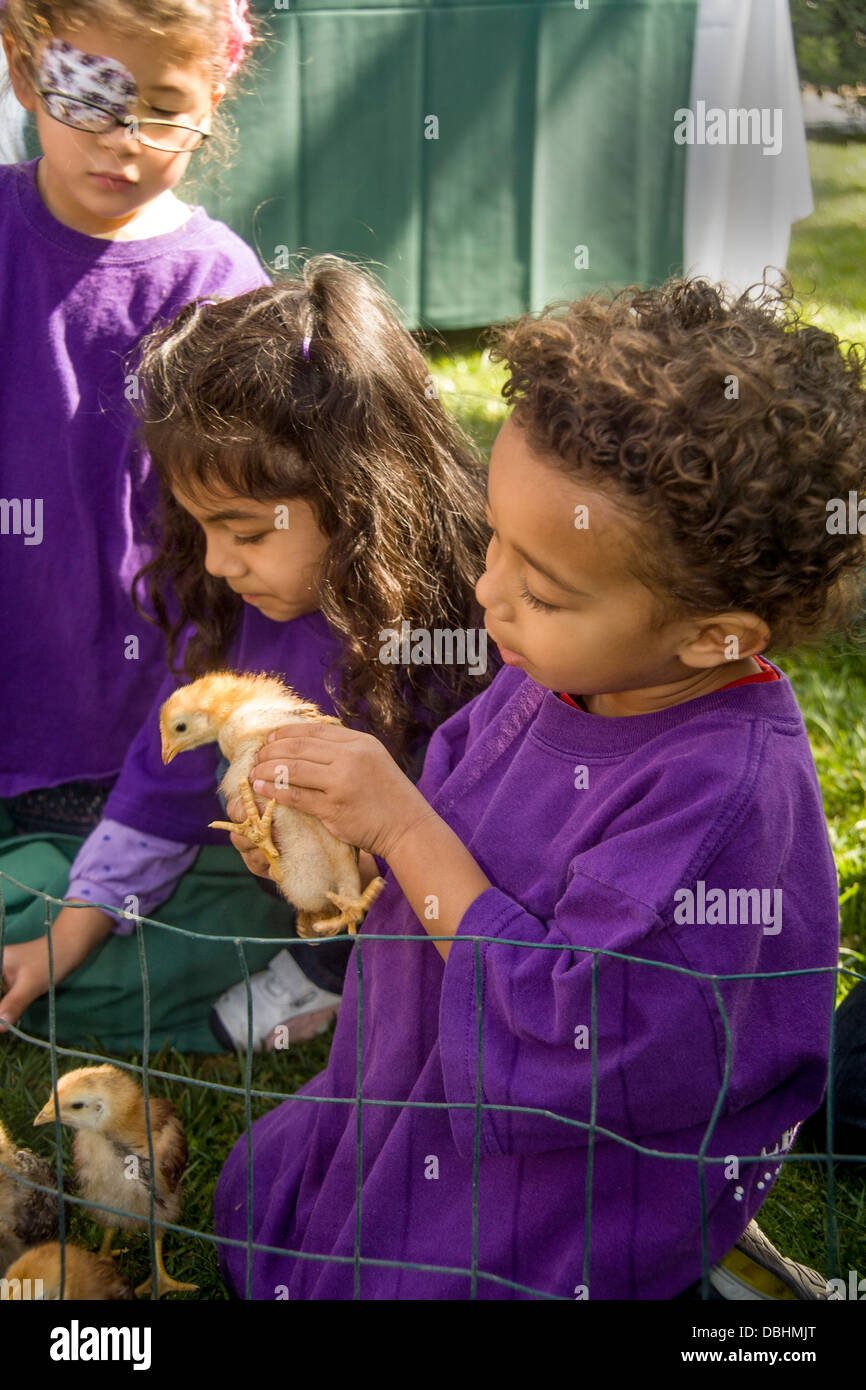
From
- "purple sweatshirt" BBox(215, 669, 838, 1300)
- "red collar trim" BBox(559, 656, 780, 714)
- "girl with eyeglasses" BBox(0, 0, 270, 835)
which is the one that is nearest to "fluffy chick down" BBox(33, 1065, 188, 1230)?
"purple sweatshirt" BBox(215, 669, 838, 1300)

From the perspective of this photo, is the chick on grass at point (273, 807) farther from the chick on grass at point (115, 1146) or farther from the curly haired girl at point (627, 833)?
the chick on grass at point (115, 1146)

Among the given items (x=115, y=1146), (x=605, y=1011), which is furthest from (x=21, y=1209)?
(x=605, y=1011)

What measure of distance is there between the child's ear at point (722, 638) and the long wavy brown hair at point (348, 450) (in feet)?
2.19

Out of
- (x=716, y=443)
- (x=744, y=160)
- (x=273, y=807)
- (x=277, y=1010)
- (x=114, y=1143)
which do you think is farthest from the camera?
(x=744, y=160)

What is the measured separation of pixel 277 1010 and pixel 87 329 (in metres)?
1.37

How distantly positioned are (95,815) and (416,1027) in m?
1.23

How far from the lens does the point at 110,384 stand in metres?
2.58

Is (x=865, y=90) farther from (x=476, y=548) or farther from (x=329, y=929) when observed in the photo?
(x=329, y=929)

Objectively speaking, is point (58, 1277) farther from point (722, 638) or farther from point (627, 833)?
point (722, 638)

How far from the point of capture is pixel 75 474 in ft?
8.48

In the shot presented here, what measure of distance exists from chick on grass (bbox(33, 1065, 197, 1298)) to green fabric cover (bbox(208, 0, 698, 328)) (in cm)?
384

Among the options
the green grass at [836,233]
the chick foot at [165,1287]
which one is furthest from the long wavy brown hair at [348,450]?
the green grass at [836,233]

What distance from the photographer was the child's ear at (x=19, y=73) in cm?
230

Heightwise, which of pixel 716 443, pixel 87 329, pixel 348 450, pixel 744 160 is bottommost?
pixel 716 443
